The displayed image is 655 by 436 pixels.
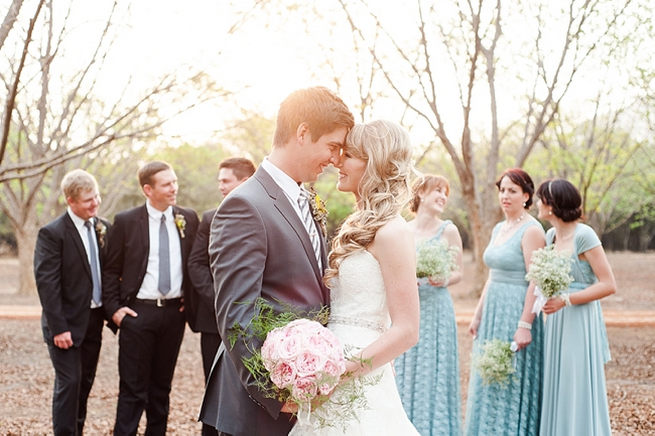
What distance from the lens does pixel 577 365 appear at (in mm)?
4996

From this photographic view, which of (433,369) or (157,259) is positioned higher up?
(157,259)

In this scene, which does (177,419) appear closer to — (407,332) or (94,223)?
(94,223)

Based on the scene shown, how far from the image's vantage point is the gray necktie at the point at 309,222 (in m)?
2.95

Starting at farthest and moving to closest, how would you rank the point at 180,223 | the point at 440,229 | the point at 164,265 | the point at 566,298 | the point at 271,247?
the point at 440,229 < the point at 180,223 < the point at 164,265 < the point at 566,298 < the point at 271,247

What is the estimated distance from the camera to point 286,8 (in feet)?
32.0

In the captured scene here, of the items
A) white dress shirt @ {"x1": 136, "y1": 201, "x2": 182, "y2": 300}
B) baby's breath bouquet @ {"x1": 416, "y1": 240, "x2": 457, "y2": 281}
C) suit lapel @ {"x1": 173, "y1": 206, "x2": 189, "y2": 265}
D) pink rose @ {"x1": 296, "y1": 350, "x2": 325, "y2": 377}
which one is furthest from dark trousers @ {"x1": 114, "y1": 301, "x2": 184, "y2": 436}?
pink rose @ {"x1": 296, "y1": 350, "x2": 325, "y2": 377}

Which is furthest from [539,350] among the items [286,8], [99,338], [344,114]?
[286,8]

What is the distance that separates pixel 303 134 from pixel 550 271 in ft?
8.77

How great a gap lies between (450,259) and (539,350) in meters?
1.04

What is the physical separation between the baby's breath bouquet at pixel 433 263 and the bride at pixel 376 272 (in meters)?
2.51

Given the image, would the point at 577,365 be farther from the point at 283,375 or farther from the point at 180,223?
the point at 180,223

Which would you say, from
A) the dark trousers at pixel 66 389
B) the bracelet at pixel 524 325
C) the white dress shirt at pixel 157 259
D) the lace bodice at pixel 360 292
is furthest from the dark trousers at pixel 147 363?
the lace bodice at pixel 360 292

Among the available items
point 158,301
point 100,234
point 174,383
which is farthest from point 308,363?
point 174,383

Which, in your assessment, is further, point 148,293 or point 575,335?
point 148,293
